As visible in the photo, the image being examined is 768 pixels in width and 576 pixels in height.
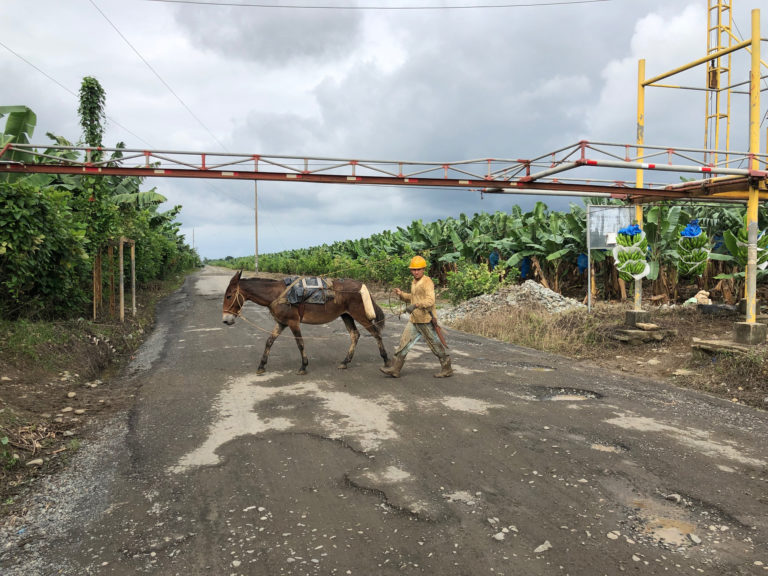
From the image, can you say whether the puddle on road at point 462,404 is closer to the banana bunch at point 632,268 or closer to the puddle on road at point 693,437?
the puddle on road at point 693,437

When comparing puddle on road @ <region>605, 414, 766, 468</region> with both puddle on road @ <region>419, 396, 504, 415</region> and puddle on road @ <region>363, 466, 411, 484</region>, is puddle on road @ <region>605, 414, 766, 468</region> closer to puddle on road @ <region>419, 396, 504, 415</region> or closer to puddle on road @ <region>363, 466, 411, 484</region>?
puddle on road @ <region>419, 396, 504, 415</region>

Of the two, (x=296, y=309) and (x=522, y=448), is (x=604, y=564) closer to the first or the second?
(x=522, y=448)

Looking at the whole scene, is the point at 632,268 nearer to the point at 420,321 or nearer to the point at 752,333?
the point at 752,333

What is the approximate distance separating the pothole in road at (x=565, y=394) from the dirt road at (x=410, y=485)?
4 centimetres

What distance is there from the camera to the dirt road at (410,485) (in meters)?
3.10

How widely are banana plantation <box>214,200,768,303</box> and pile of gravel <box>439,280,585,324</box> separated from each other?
3.51 feet

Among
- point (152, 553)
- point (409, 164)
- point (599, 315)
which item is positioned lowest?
point (152, 553)

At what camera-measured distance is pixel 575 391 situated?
692 centimetres

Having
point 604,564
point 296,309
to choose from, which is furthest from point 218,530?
point 296,309

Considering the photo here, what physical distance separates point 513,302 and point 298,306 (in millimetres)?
8603

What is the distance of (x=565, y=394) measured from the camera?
22.2 feet

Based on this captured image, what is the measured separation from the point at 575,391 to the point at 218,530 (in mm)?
5251

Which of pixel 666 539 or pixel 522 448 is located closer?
pixel 666 539

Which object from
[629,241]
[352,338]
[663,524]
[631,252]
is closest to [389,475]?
[663,524]
